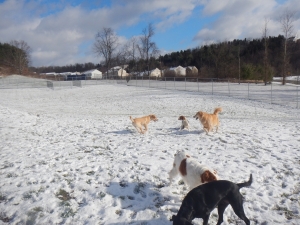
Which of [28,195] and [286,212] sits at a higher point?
[28,195]

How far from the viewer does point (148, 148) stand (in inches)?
273

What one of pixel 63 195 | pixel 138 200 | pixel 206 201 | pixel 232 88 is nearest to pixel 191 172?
pixel 206 201

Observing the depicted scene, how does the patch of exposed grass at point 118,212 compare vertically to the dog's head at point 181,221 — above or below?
below

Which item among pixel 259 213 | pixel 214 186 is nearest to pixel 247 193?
pixel 259 213

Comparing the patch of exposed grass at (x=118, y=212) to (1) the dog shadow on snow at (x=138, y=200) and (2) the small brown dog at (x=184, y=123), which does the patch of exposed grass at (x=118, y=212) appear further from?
(2) the small brown dog at (x=184, y=123)

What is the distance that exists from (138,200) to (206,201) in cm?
153

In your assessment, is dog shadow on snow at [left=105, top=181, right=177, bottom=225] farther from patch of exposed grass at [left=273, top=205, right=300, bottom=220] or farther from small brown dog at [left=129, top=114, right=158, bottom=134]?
small brown dog at [left=129, top=114, right=158, bottom=134]

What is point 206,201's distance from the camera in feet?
9.83

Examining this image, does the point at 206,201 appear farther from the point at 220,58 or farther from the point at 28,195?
the point at 220,58

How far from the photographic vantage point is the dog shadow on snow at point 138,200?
3582 mm

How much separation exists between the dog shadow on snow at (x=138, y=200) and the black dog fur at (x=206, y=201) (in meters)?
0.78

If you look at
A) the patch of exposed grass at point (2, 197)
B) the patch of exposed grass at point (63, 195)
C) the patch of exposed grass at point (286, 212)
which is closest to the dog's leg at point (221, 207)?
the patch of exposed grass at point (286, 212)

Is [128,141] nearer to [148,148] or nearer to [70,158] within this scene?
[148,148]

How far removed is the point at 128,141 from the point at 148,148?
1082 millimetres
